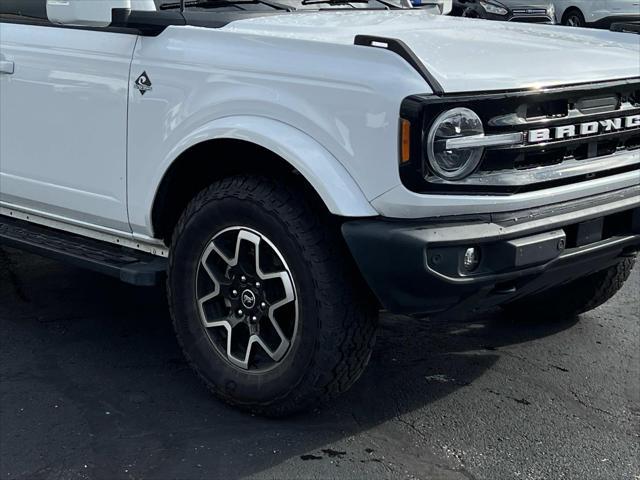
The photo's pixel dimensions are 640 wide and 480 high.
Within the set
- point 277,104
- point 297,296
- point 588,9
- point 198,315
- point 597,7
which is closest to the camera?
point 277,104

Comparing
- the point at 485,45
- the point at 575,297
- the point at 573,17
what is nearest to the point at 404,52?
the point at 485,45

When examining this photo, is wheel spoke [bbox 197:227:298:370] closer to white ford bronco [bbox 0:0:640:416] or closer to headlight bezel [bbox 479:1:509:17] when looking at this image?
white ford bronco [bbox 0:0:640:416]

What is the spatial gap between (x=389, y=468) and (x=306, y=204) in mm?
973

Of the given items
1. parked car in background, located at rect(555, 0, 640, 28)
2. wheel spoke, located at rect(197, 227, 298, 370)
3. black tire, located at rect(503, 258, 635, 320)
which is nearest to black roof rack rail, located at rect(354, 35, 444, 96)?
wheel spoke, located at rect(197, 227, 298, 370)

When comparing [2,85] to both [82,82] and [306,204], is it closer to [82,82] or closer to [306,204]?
[82,82]

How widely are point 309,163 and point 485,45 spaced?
34.8 inches

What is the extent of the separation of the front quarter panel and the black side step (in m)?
0.21

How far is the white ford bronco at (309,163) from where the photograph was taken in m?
3.10

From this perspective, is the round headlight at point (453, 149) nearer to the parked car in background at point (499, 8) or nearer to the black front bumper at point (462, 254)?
the black front bumper at point (462, 254)

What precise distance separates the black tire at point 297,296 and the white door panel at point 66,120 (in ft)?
1.51

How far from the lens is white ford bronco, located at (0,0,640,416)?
3.10m

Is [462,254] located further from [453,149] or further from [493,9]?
[493,9]

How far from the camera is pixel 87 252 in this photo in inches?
160

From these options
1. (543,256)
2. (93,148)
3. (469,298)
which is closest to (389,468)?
(469,298)
